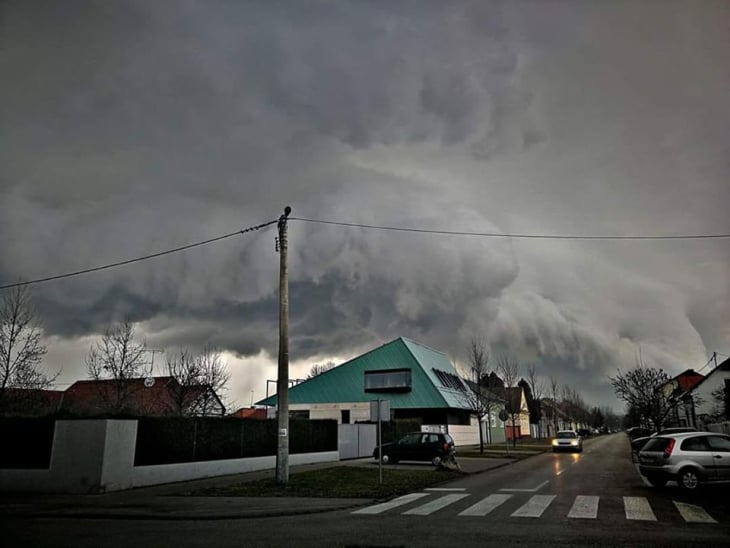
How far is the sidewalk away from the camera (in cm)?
1202

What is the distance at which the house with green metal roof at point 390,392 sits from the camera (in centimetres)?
4669

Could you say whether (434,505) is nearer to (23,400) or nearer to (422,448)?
(422,448)

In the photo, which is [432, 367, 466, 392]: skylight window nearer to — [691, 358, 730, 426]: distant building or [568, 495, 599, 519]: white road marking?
[691, 358, 730, 426]: distant building

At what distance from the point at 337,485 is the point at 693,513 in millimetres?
9334

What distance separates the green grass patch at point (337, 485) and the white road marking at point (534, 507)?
354 cm

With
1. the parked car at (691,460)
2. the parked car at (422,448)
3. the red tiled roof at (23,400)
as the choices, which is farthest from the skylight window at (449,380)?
the parked car at (691,460)

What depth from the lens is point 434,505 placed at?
13.2 m

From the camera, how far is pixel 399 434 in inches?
1468

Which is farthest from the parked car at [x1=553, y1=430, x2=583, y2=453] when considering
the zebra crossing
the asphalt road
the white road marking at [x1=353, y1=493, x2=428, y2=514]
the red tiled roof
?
the red tiled roof

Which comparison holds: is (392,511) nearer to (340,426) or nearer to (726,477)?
(726,477)

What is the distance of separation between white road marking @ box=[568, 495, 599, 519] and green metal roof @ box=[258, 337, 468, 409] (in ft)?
106

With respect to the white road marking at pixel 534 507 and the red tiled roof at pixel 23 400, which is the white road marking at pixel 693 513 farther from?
the red tiled roof at pixel 23 400

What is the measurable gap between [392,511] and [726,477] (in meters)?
8.67

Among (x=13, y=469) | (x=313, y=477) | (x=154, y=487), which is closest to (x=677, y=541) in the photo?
(x=313, y=477)
